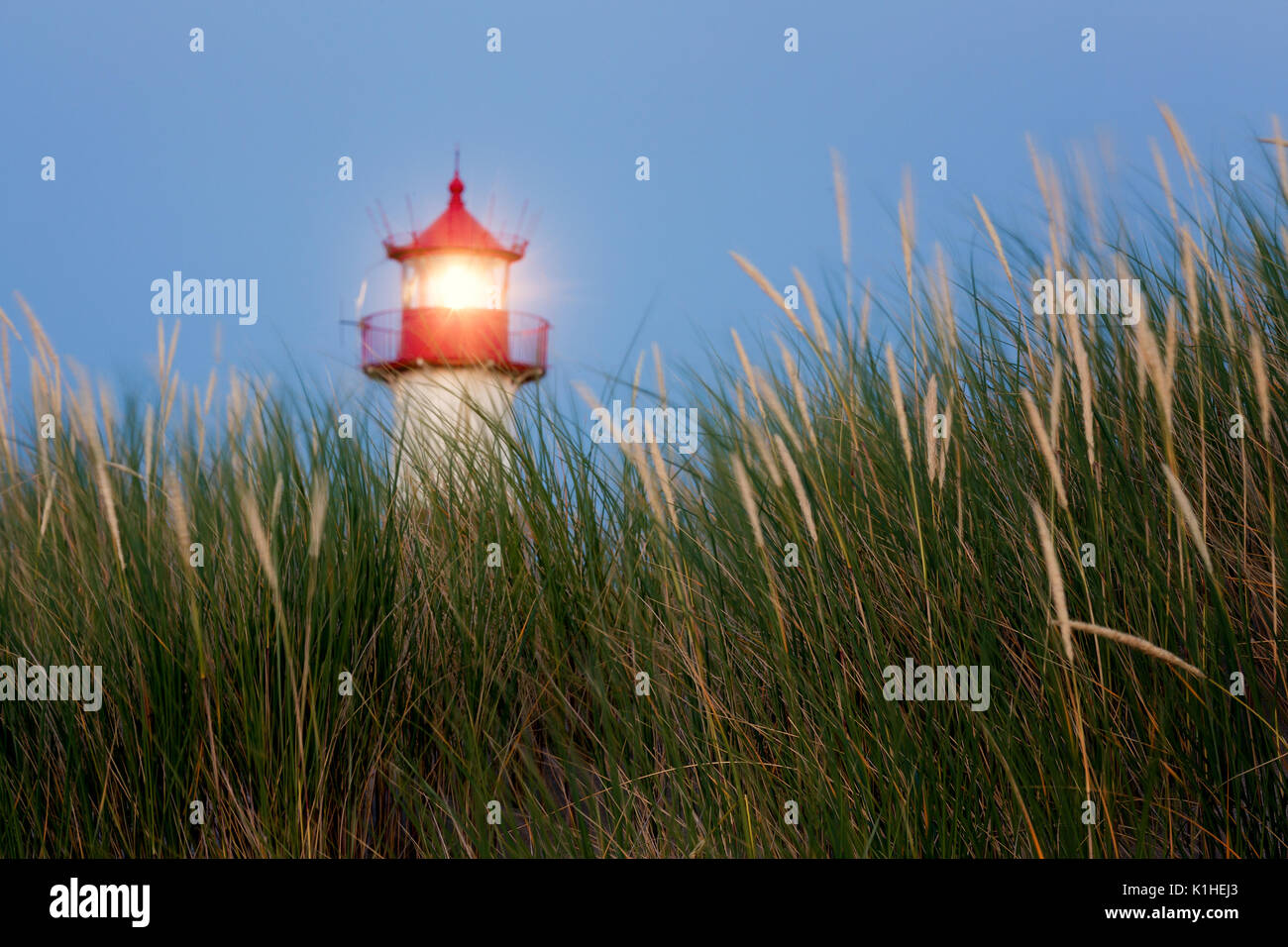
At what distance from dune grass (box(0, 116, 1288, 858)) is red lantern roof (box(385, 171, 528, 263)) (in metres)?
10.4

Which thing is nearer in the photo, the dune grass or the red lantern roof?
the dune grass

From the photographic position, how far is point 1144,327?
1.42m

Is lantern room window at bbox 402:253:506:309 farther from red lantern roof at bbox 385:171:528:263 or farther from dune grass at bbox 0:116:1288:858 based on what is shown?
dune grass at bbox 0:116:1288:858

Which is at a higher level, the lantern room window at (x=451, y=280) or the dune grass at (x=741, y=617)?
the lantern room window at (x=451, y=280)

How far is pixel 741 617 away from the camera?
6.86 feet

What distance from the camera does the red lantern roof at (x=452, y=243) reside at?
41.3 feet

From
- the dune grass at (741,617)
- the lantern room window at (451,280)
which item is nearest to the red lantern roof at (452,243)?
the lantern room window at (451,280)

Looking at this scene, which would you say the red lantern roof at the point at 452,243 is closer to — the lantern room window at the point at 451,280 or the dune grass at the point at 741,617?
the lantern room window at the point at 451,280

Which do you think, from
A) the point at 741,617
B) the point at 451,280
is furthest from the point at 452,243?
the point at 741,617

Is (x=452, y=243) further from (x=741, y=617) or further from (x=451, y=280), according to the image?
(x=741, y=617)

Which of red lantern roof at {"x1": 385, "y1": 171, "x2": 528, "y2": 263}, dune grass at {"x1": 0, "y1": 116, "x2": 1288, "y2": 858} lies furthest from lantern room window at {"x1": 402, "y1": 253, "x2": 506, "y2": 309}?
dune grass at {"x1": 0, "y1": 116, "x2": 1288, "y2": 858}

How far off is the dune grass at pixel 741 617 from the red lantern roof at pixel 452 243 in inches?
409

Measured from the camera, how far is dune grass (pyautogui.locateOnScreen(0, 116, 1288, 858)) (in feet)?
5.43
